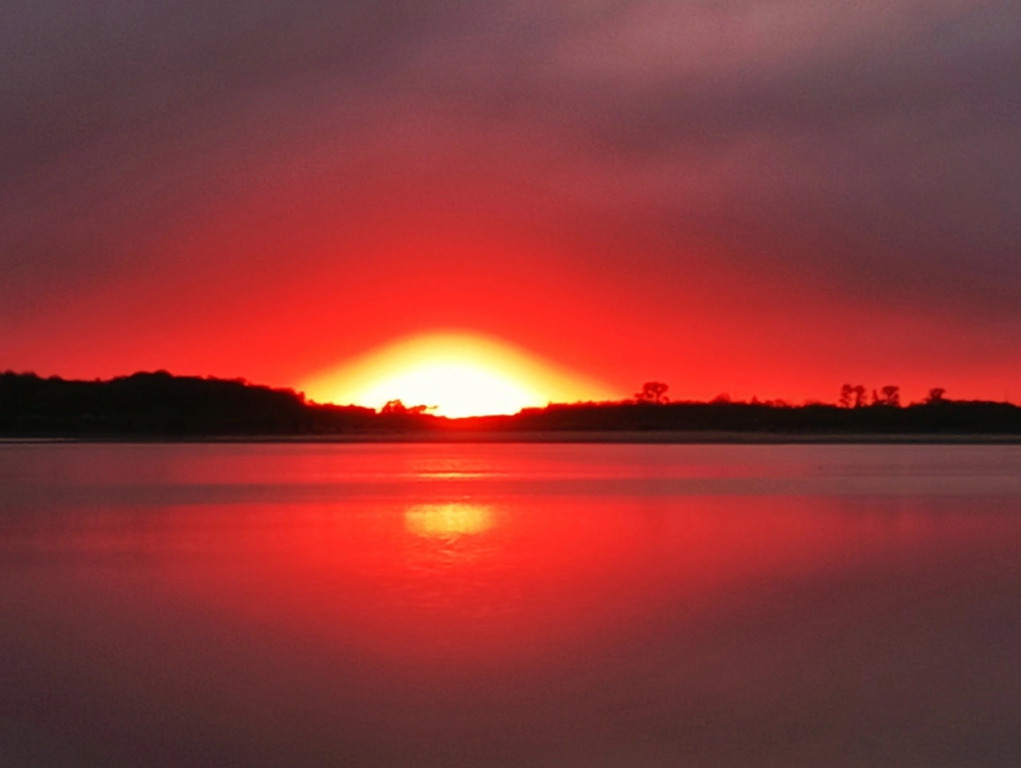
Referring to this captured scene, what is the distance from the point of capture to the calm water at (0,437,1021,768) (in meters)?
6.86

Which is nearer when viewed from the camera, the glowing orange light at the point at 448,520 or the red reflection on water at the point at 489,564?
the red reflection on water at the point at 489,564

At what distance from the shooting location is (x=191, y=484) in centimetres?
3083

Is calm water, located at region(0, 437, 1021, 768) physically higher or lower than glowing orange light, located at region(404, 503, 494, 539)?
lower

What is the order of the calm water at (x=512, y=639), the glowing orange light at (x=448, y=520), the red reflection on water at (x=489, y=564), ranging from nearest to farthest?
the calm water at (x=512, y=639)
the red reflection on water at (x=489, y=564)
the glowing orange light at (x=448, y=520)

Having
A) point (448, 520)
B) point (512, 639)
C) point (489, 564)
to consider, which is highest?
point (448, 520)

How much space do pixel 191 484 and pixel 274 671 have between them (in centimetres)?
2310

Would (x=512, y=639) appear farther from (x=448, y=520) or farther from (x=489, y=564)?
(x=448, y=520)

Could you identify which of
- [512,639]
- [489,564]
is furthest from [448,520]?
[512,639]

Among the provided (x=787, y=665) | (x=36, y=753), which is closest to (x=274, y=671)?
(x=36, y=753)

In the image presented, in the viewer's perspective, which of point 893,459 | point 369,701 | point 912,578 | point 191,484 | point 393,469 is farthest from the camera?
point 893,459

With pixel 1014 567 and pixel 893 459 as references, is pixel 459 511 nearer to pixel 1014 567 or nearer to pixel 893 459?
pixel 1014 567

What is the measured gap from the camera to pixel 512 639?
9.73 meters

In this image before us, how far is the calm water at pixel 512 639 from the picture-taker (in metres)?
6.86

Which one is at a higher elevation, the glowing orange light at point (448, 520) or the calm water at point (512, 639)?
the glowing orange light at point (448, 520)
